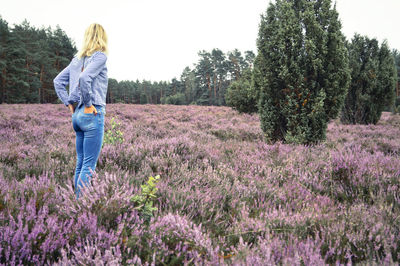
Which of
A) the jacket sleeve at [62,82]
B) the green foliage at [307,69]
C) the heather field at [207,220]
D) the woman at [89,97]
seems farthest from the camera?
the green foliage at [307,69]

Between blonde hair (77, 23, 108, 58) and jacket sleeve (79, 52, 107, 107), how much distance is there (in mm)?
130

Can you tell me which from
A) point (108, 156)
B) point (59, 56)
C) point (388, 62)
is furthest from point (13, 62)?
point (388, 62)

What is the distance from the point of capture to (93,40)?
2715 millimetres

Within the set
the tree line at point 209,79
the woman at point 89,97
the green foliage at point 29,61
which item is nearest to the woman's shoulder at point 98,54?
the woman at point 89,97

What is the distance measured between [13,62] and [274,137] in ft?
131

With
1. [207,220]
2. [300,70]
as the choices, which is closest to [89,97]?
[207,220]

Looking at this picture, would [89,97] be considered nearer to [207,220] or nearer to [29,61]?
[207,220]

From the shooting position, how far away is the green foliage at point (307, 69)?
6.27 metres

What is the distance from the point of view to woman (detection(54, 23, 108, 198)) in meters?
2.54

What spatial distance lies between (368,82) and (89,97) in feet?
50.8

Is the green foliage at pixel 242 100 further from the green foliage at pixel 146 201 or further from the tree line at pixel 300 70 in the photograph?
the green foliage at pixel 146 201

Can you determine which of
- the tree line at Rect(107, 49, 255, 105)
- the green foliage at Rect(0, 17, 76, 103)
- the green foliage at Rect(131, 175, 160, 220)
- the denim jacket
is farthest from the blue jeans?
the tree line at Rect(107, 49, 255, 105)

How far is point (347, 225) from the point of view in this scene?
6.06 ft

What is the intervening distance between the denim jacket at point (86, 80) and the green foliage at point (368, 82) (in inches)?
579
